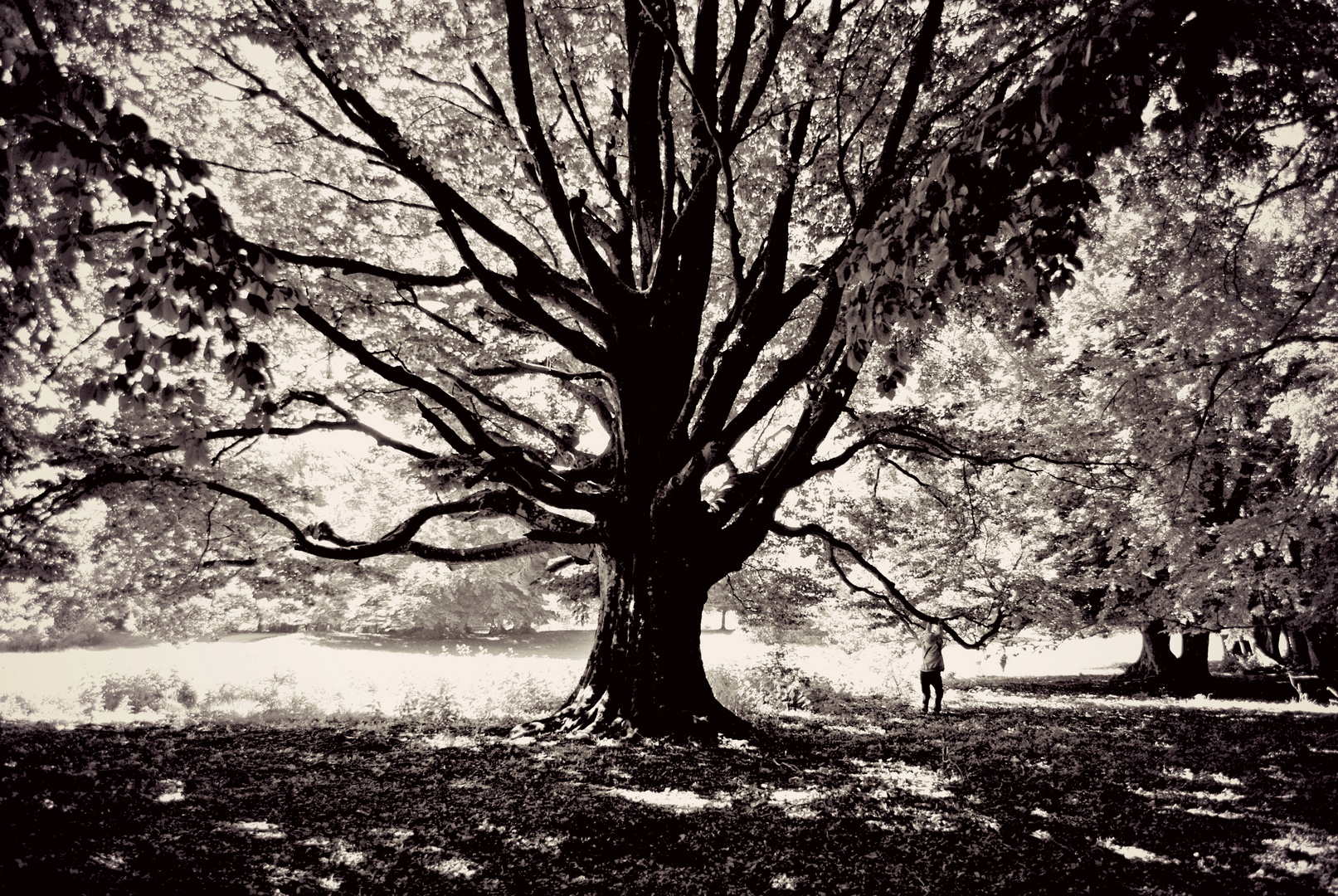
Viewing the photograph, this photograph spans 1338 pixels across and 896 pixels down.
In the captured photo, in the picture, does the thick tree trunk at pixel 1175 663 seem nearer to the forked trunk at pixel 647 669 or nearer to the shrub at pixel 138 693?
the forked trunk at pixel 647 669

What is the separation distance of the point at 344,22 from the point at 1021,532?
17286 millimetres

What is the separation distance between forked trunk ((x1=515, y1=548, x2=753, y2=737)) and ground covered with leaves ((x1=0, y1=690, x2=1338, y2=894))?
479 millimetres

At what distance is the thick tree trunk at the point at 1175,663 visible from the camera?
18656 millimetres

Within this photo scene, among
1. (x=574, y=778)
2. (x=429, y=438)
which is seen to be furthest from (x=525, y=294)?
(x=574, y=778)

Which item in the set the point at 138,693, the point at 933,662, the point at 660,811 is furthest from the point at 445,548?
the point at 138,693

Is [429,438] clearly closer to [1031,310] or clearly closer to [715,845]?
[715,845]

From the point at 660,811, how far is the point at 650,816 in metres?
0.15

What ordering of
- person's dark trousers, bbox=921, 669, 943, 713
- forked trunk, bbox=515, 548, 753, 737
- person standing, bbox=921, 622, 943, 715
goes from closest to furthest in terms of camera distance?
1. forked trunk, bbox=515, 548, 753, 737
2. person standing, bbox=921, 622, 943, 715
3. person's dark trousers, bbox=921, 669, 943, 713

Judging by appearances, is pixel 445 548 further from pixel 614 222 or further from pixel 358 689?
pixel 358 689

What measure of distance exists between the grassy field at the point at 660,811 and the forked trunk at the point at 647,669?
17.9 inches

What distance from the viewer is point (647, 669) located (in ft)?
26.1

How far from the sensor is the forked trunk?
7.83m

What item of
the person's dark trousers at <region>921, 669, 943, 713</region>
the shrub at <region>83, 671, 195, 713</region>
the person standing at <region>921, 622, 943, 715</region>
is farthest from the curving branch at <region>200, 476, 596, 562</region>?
the shrub at <region>83, 671, 195, 713</region>

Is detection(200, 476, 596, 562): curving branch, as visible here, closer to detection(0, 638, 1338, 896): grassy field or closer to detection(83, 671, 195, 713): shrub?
detection(0, 638, 1338, 896): grassy field
